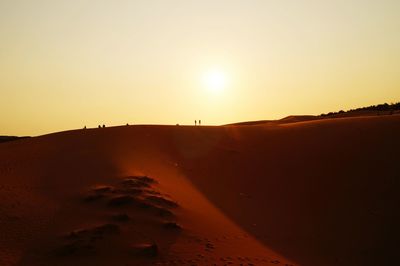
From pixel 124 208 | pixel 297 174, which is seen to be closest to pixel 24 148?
pixel 124 208

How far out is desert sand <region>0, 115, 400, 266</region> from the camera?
10102 millimetres

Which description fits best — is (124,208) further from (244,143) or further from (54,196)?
(244,143)

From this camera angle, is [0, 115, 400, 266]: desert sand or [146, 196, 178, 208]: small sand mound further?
[146, 196, 178, 208]: small sand mound

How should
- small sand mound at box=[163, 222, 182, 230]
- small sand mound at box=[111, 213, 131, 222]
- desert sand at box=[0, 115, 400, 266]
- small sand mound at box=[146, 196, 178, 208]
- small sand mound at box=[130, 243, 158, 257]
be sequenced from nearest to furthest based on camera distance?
small sand mound at box=[130, 243, 158, 257]
desert sand at box=[0, 115, 400, 266]
small sand mound at box=[111, 213, 131, 222]
small sand mound at box=[163, 222, 182, 230]
small sand mound at box=[146, 196, 178, 208]

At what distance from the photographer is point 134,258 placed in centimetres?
934

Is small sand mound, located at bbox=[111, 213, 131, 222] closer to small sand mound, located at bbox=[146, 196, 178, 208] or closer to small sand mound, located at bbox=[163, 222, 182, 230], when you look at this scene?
small sand mound, located at bbox=[163, 222, 182, 230]

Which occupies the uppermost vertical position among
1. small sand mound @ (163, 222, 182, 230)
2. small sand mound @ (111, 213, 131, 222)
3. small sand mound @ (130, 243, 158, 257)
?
small sand mound @ (111, 213, 131, 222)

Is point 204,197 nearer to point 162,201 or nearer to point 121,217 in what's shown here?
point 162,201

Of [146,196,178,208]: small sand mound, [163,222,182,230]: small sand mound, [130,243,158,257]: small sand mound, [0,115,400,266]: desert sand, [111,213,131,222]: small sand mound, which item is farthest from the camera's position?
[146,196,178,208]: small sand mound

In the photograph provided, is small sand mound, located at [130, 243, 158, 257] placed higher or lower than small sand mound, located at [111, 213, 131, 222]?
lower

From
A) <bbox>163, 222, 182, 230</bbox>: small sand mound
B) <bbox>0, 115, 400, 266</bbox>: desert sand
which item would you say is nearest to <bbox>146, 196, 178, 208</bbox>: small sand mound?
<bbox>0, 115, 400, 266</bbox>: desert sand

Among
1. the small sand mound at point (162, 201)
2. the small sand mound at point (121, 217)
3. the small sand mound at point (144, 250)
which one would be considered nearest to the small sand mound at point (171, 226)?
the small sand mound at point (121, 217)

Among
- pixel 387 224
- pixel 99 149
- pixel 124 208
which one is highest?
pixel 99 149

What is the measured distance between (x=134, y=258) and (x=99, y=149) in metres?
9.13
